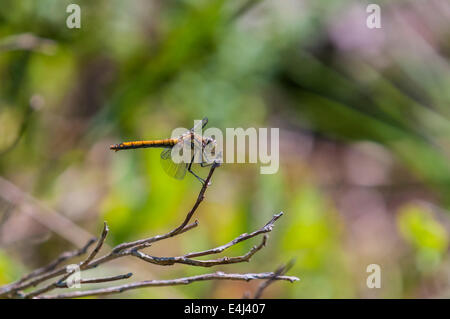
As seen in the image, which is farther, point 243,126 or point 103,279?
point 243,126

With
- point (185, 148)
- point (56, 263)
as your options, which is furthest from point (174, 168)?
point (56, 263)

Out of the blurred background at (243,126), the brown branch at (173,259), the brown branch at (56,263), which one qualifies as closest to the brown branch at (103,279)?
the brown branch at (173,259)

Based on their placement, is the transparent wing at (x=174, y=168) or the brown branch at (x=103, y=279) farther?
the transparent wing at (x=174, y=168)

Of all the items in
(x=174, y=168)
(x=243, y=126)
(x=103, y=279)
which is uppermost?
(x=243, y=126)

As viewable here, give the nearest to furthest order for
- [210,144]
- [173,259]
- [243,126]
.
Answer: [173,259] → [210,144] → [243,126]

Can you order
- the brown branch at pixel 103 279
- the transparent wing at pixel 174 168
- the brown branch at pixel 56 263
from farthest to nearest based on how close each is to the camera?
the transparent wing at pixel 174 168, the brown branch at pixel 56 263, the brown branch at pixel 103 279

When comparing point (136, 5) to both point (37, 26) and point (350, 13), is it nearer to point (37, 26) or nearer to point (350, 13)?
point (37, 26)

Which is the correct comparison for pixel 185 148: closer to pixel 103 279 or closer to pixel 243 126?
pixel 103 279

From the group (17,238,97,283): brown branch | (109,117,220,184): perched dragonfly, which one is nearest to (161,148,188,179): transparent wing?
(109,117,220,184): perched dragonfly

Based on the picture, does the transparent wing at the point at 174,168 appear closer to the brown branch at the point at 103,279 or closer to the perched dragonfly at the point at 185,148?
the perched dragonfly at the point at 185,148
